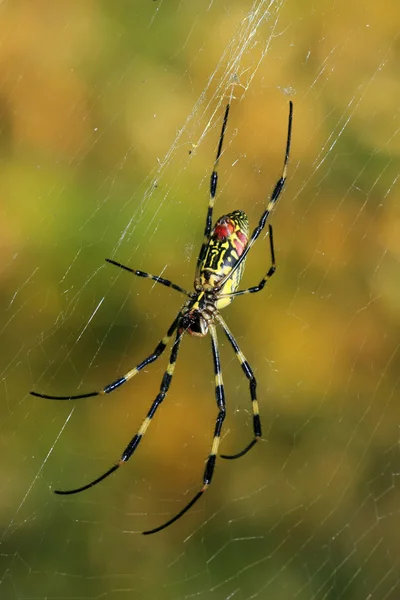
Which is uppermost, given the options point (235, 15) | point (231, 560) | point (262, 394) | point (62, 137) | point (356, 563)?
point (235, 15)

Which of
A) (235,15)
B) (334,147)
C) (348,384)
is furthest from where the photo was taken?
(348,384)

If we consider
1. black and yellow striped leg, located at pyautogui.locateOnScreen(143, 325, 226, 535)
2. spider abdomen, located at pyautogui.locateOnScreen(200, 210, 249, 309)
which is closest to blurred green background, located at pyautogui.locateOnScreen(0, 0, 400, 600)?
black and yellow striped leg, located at pyautogui.locateOnScreen(143, 325, 226, 535)

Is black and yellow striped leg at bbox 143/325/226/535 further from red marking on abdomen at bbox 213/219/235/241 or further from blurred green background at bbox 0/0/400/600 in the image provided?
red marking on abdomen at bbox 213/219/235/241

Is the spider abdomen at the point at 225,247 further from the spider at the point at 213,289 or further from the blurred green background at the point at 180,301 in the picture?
the blurred green background at the point at 180,301

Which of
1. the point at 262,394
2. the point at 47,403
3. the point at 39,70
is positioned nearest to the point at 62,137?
the point at 39,70

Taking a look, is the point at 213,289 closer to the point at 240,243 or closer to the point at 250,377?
the point at 240,243

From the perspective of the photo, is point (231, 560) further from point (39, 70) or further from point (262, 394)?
point (39, 70)

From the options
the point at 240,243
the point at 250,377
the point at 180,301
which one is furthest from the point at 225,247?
the point at 180,301
